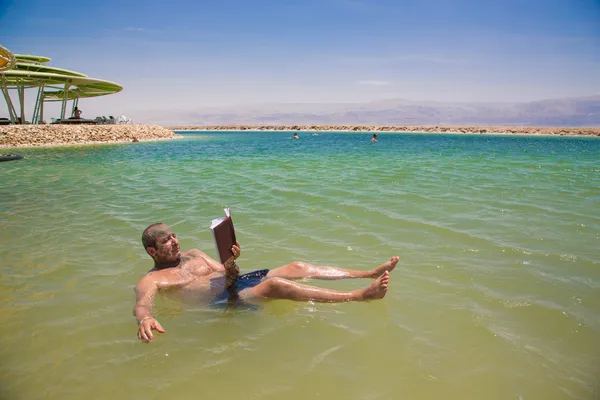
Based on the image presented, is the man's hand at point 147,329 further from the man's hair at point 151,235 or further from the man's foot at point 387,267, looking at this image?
the man's foot at point 387,267

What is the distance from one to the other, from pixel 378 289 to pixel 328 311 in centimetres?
51

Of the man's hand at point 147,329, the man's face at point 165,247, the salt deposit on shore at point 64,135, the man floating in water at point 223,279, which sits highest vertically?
the salt deposit on shore at point 64,135

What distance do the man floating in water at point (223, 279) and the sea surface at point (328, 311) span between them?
14 cm

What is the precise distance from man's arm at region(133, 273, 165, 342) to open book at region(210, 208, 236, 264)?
2.47 feet

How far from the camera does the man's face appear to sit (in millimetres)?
3682

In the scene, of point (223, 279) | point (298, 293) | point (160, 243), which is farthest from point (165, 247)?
point (298, 293)

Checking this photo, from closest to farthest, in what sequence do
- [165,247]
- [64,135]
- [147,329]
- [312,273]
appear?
1. [147,329]
2. [165,247]
3. [312,273]
4. [64,135]

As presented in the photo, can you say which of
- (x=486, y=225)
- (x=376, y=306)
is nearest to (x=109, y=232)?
(x=376, y=306)

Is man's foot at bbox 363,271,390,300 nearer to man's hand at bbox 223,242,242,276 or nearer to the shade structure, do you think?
man's hand at bbox 223,242,242,276

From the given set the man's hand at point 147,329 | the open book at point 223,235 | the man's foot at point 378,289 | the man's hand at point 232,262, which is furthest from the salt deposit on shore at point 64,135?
the man's foot at point 378,289

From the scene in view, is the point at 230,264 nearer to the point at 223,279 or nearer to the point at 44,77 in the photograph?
the point at 223,279

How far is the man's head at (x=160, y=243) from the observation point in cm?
368

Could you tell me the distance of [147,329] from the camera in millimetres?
2756

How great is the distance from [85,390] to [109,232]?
390 cm
